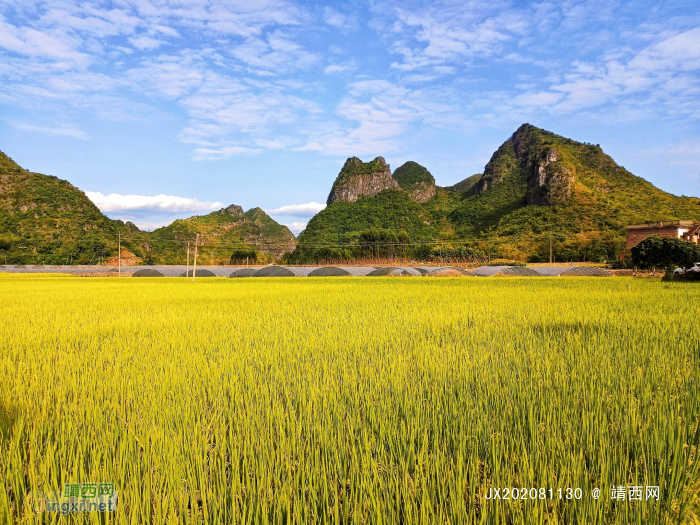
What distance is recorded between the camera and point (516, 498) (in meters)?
1.42

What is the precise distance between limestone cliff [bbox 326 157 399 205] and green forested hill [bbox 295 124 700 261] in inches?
432

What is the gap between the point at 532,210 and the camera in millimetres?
68500

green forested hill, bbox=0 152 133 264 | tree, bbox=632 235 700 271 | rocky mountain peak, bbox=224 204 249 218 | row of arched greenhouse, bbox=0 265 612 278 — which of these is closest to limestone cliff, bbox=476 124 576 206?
tree, bbox=632 235 700 271

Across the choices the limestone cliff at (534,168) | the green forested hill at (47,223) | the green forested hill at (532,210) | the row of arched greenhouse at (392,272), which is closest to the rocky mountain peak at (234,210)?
the green forested hill at (532,210)

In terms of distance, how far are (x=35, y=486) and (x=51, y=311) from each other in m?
7.75

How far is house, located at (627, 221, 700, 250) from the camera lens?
4653 cm

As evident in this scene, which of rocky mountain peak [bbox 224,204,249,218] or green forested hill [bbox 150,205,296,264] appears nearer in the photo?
green forested hill [bbox 150,205,296,264]

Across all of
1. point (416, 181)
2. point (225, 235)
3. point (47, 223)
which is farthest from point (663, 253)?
point (416, 181)

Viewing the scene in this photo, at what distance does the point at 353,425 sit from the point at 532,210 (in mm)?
74062

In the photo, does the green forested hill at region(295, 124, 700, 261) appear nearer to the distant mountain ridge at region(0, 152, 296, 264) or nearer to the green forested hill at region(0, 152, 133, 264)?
the distant mountain ridge at region(0, 152, 296, 264)

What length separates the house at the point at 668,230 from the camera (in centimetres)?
4653

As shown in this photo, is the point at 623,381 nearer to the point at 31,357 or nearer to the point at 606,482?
the point at 606,482

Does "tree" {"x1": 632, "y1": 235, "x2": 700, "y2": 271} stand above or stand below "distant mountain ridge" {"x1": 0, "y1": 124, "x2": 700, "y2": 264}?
below

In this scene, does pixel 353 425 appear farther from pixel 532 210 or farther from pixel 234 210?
pixel 234 210
